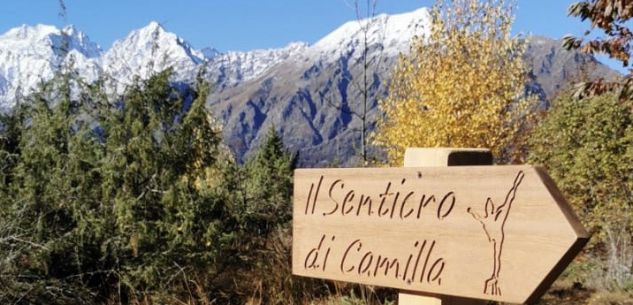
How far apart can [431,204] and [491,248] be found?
245 millimetres

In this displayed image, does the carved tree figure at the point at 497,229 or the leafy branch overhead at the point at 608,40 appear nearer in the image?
the carved tree figure at the point at 497,229

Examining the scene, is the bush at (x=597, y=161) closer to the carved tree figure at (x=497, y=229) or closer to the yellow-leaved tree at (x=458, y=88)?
the yellow-leaved tree at (x=458, y=88)

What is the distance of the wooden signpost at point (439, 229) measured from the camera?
6.33 ft

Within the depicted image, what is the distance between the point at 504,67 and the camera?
11.7 m

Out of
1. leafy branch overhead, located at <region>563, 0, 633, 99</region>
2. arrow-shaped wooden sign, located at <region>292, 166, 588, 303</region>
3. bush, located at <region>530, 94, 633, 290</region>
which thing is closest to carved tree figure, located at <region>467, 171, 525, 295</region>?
arrow-shaped wooden sign, located at <region>292, 166, 588, 303</region>

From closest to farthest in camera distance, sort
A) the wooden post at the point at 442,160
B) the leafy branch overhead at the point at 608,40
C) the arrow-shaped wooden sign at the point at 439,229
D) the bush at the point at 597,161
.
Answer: the arrow-shaped wooden sign at the point at 439,229
the wooden post at the point at 442,160
the leafy branch overhead at the point at 608,40
the bush at the point at 597,161

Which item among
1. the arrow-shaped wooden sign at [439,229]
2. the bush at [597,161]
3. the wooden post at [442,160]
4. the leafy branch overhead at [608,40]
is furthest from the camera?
the bush at [597,161]

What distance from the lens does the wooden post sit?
7.39 feet

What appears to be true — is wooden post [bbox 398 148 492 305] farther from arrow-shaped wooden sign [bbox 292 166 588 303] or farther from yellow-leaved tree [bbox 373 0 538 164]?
yellow-leaved tree [bbox 373 0 538 164]

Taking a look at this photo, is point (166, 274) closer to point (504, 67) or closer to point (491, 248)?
point (491, 248)

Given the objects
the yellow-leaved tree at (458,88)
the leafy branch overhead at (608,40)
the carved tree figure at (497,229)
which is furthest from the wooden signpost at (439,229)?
the yellow-leaved tree at (458,88)

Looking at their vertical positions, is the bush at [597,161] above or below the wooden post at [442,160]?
below

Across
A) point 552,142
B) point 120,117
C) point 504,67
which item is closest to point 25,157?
point 120,117

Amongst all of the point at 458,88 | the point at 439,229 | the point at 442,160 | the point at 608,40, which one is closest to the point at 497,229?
the point at 439,229
